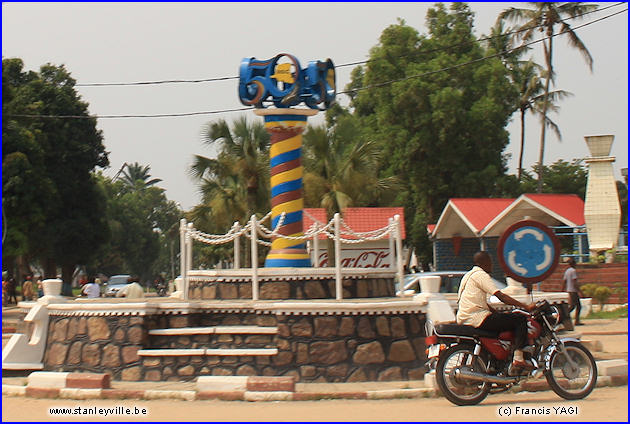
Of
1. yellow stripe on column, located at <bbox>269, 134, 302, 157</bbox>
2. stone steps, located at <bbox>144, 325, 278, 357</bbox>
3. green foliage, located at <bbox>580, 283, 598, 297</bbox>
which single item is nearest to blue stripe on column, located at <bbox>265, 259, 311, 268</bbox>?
yellow stripe on column, located at <bbox>269, 134, 302, 157</bbox>

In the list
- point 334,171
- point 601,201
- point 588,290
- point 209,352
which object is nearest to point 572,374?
point 209,352

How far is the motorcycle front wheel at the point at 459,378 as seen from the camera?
10094 millimetres

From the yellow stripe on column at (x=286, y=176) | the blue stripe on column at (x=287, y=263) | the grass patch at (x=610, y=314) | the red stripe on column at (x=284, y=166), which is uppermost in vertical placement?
the red stripe on column at (x=284, y=166)

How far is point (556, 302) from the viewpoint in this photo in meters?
14.7

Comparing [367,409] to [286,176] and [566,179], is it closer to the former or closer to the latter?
[286,176]

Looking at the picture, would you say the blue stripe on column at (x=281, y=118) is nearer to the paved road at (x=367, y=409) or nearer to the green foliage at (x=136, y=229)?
the paved road at (x=367, y=409)

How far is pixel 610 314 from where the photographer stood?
81.0 feet

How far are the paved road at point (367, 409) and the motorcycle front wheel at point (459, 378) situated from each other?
0.13 m

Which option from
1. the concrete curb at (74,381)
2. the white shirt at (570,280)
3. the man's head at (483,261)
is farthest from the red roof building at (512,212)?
the concrete curb at (74,381)

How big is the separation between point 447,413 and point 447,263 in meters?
Answer: 31.1

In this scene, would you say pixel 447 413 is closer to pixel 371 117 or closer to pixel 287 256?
pixel 287 256

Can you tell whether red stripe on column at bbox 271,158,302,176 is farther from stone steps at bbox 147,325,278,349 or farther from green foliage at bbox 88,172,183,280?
green foliage at bbox 88,172,183,280

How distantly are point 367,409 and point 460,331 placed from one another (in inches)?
52.8

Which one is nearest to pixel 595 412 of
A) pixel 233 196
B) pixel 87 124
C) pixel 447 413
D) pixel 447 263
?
pixel 447 413
